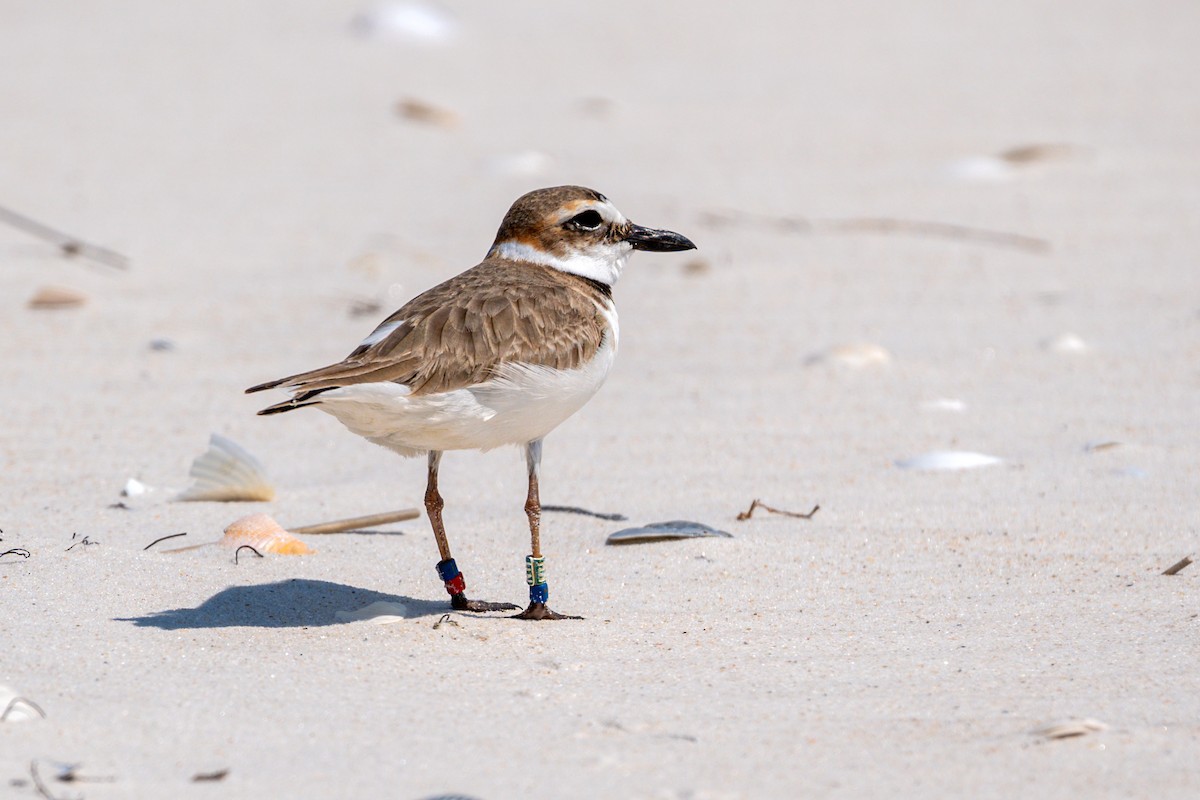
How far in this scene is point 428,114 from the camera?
976 centimetres

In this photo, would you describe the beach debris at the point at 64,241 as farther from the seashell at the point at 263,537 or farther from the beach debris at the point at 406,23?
the seashell at the point at 263,537

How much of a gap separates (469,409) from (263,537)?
3.28 ft

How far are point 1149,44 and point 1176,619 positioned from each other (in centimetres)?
807

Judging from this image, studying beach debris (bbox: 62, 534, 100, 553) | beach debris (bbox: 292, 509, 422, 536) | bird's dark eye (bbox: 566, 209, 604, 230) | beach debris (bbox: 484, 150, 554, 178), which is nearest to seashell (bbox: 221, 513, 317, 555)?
beach debris (bbox: 292, 509, 422, 536)

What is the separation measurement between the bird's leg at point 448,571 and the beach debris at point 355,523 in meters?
0.60

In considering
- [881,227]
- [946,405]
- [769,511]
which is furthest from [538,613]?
[881,227]

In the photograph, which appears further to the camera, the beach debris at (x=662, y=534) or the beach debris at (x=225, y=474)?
the beach debris at (x=225, y=474)

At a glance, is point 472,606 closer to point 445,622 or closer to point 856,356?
point 445,622

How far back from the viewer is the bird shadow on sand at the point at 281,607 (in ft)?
12.9

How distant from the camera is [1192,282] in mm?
7578

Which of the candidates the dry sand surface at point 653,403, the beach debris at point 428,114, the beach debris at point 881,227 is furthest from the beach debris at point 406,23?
the beach debris at point 881,227

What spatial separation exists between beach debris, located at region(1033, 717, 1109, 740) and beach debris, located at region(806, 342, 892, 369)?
11.5ft

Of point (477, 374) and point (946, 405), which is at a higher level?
point (477, 374)

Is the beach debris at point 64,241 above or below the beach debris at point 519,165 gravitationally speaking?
below
